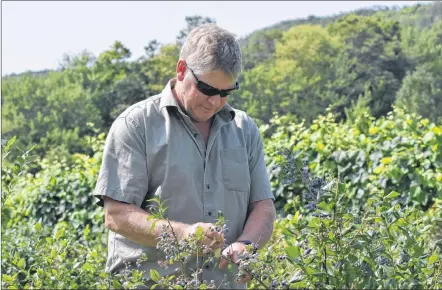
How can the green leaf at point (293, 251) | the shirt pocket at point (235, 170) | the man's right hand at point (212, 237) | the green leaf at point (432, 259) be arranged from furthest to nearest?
the shirt pocket at point (235, 170)
the man's right hand at point (212, 237)
the green leaf at point (432, 259)
the green leaf at point (293, 251)

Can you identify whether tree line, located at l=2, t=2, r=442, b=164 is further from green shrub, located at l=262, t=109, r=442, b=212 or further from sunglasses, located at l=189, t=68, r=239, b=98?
sunglasses, located at l=189, t=68, r=239, b=98

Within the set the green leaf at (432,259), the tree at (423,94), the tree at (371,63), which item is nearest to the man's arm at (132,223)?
the green leaf at (432,259)

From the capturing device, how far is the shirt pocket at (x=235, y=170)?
2.71 m

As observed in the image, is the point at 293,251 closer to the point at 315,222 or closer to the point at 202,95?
the point at 315,222

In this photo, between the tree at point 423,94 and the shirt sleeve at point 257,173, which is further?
the tree at point 423,94

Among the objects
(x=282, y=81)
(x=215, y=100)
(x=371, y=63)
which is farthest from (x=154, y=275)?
(x=282, y=81)

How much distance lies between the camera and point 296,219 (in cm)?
199

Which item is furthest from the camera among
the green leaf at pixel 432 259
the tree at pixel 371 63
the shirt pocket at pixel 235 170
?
the tree at pixel 371 63

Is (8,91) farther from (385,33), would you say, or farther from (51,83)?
(385,33)

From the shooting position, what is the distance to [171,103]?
8.64 feet

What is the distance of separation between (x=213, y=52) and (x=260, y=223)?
59 cm

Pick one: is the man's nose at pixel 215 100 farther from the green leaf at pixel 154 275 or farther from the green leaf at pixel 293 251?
the green leaf at pixel 293 251

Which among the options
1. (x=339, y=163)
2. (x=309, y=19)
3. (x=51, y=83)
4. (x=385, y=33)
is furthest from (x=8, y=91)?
(x=339, y=163)

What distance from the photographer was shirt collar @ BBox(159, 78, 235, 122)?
2639 mm
